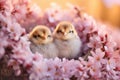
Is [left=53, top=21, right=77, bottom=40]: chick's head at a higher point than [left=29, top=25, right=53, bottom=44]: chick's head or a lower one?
higher

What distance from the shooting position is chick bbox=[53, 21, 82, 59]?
75cm

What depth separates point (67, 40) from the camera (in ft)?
2.53

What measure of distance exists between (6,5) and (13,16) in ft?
0.12

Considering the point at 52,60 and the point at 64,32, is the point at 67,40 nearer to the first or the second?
the point at 64,32

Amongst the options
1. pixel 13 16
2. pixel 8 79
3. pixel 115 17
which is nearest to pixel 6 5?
pixel 13 16

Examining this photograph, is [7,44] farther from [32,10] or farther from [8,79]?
[32,10]

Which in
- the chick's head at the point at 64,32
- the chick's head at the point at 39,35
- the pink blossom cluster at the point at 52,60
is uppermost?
the chick's head at the point at 64,32

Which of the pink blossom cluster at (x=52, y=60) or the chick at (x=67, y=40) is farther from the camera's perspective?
the chick at (x=67, y=40)

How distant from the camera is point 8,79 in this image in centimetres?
62

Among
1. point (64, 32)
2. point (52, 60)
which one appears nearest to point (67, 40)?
point (64, 32)

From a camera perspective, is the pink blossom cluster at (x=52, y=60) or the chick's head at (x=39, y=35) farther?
the chick's head at (x=39, y=35)

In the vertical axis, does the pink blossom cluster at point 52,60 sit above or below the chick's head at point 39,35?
below

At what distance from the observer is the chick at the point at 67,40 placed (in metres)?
0.75

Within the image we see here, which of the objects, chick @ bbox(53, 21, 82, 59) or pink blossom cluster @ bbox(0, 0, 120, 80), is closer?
pink blossom cluster @ bbox(0, 0, 120, 80)
